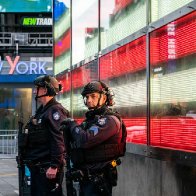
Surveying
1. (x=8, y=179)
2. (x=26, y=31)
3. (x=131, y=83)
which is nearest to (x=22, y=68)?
(x=8, y=179)

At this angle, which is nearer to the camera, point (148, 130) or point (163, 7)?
point (163, 7)

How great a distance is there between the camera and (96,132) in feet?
14.5

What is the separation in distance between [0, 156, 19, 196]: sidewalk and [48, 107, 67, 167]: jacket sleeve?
4558 mm

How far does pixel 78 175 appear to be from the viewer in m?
4.54

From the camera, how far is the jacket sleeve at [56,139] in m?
5.46

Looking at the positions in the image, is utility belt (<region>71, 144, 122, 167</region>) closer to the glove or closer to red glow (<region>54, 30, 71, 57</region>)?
the glove

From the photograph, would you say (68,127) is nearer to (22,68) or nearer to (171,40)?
(171,40)

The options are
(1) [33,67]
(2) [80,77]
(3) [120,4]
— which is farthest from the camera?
(1) [33,67]

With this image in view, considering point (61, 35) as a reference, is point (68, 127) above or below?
below

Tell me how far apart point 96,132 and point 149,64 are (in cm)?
119

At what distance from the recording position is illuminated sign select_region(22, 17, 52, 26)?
44.3 meters

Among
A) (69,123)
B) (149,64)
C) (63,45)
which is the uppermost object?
(63,45)

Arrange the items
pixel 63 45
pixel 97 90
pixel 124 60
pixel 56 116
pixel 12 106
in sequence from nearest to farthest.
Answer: pixel 97 90 < pixel 56 116 < pixel 124 60 < pixel 63 45 < pixel 12 106

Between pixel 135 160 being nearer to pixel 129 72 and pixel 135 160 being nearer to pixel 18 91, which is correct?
pixel 129 72
